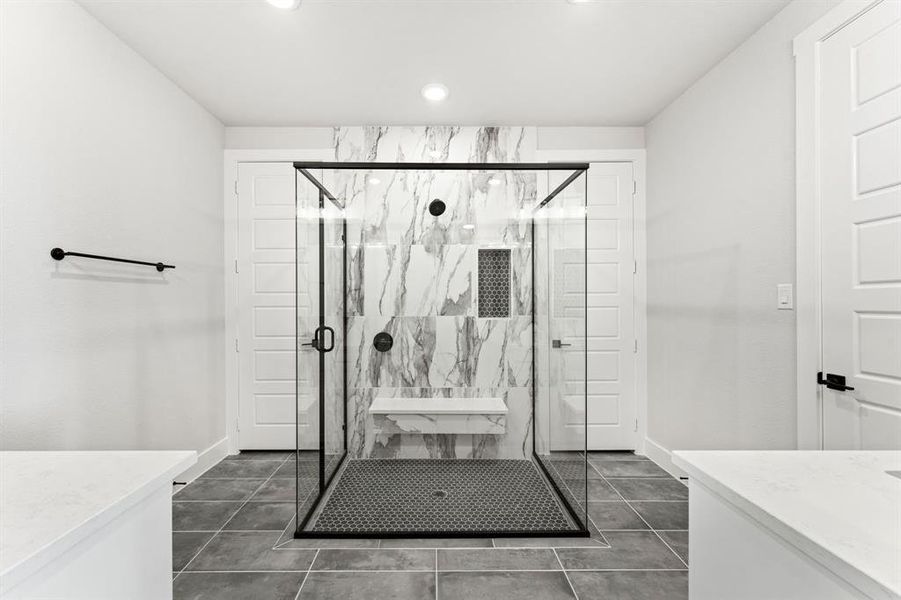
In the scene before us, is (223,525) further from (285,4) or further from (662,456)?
(662,456)

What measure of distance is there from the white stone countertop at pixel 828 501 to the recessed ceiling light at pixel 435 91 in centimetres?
250

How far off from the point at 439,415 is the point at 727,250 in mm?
2035

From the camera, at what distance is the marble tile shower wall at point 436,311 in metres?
2.71

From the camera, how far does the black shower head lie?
2.64 meters

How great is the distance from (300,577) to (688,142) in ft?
10.9

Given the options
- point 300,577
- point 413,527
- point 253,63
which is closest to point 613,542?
point 413,527

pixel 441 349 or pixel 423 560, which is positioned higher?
pixel 441 349

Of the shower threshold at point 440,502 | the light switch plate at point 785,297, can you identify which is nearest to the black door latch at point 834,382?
the light switch plate at point 785,297

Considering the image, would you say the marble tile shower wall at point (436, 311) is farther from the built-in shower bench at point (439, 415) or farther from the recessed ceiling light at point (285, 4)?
the recessed ceiling light at point (285, 4)

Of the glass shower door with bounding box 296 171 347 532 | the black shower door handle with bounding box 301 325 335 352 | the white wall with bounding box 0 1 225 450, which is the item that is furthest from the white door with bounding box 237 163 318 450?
the black shower door handle with bounding box 301 325 335 352

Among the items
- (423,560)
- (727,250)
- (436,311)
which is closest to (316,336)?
(436,311)

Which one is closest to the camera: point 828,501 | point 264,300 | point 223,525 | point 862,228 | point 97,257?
point 828,501

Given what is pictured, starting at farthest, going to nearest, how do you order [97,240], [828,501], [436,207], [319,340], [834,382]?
[436,207] < [319,340] < [97,240] < [834,382] < [828,501]

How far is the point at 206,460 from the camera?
9.99 ft
